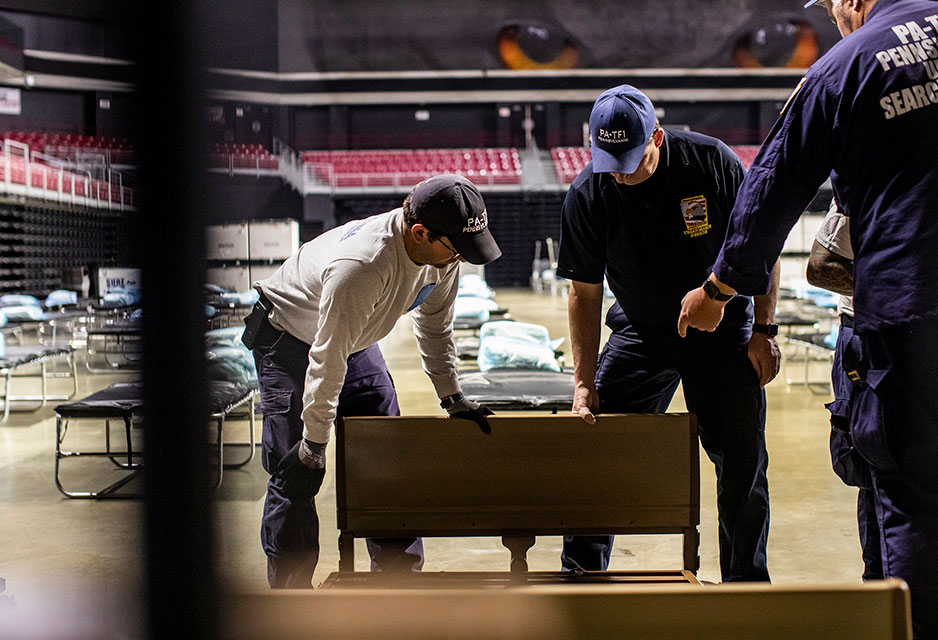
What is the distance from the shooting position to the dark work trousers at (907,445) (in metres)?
1.24

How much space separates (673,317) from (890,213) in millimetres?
763

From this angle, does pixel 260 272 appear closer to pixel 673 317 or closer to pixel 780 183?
pixel 673 317

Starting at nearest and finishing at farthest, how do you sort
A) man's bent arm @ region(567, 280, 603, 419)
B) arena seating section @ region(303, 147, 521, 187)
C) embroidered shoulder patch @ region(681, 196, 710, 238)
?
embroidered shoulder patch @ region(681, 196, 710, 238) < man's bent arm @ region(567, 280, 603, 419) < arena seating section @ region(303, 147, 521, 187)

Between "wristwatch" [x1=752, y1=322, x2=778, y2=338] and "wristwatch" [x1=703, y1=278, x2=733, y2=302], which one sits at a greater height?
"wristwatch" [x1=703, y1=278, x2=733, y2=302]

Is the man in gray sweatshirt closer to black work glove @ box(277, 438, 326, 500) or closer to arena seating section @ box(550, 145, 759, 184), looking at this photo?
black work glove @ box(277, 438, 326, 500)

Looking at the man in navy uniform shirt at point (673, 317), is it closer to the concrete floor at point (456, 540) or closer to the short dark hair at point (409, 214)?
the short dark hair at point (409, 214)

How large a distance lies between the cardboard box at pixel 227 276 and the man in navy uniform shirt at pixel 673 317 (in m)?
1.21

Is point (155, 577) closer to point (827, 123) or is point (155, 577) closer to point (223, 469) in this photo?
point (223, 469)

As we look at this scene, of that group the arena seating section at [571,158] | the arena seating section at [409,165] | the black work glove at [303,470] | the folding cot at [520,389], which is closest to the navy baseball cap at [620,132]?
the black work glove at [303,470]

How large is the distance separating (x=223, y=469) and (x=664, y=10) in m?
4.94

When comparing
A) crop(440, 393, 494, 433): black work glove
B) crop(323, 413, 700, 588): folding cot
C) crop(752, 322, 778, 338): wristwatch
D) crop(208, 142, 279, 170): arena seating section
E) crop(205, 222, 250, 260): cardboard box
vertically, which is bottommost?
crop(323, 413, 700, 588): folding cot

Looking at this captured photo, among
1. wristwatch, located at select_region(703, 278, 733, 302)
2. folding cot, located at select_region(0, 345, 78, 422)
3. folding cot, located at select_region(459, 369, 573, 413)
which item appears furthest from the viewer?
folding cot, located at select_region(0, 345, 78, 422)

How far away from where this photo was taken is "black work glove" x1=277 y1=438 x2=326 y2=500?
1.74m

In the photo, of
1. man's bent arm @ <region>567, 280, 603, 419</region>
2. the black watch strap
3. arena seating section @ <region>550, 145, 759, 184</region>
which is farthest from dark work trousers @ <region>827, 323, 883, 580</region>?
arena seating section @ <region>550, 145, 759, 184</region>
